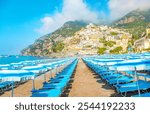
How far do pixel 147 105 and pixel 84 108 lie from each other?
1369 mm

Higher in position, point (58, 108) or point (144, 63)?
point (144, 63)

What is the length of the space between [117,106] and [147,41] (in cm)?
11157

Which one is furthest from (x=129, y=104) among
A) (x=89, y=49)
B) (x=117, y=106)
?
(x=89, y=49)

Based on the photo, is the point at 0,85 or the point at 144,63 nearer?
the point at 144,63

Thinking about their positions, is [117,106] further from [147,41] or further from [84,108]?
[147,41]

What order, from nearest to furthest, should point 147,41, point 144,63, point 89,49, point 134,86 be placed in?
point 144,63, point 134,86, point 147,41, point 89,49

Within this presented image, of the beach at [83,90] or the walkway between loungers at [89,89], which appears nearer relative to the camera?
the walkway between loungers at [89,89]

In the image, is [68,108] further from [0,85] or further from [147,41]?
[147,41]

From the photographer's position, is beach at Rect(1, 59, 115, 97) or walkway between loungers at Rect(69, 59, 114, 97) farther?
beach at Rect(1, 59, 115, 97)

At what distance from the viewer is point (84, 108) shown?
630 centimetres

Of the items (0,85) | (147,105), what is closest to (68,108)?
(147,105)

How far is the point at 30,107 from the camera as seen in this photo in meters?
6.48

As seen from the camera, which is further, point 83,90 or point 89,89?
point 89,89

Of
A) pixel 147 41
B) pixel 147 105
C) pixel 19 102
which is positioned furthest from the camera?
pixel 147 41
